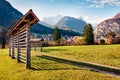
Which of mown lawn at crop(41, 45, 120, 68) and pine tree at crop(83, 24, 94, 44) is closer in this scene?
mown lawn at crop(41, 45, 120, 68)

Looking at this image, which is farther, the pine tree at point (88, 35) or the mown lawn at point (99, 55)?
the pine tree at point (88, 35)

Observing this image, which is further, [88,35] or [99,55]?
[88,35]

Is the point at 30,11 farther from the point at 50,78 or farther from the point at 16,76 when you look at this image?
the point at 50,78

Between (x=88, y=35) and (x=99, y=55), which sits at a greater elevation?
(x=88, y=35)

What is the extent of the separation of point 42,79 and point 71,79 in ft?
6.22

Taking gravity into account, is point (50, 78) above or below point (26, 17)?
below

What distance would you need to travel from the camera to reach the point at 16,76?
50.0 ft

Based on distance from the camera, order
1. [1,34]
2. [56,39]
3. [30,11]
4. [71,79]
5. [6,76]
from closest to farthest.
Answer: [71,79]
[6,76]
[30,11]
[1,34]
[56,39]

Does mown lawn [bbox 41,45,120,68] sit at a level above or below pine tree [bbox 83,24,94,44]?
below

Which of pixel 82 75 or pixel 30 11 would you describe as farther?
pixel 30 11

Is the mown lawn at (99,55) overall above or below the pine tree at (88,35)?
below

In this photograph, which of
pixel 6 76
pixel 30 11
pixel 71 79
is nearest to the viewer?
pixel 71 79

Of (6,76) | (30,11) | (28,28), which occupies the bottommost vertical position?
(6,76)

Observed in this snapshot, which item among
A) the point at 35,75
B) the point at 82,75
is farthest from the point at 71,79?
the point at 35,75
